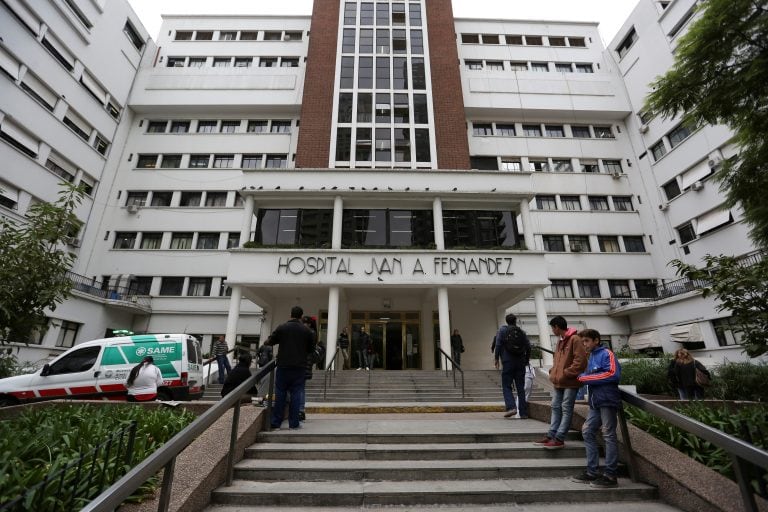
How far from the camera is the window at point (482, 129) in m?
29.0

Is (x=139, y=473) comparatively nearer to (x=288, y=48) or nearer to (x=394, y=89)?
(x=394, y=89)

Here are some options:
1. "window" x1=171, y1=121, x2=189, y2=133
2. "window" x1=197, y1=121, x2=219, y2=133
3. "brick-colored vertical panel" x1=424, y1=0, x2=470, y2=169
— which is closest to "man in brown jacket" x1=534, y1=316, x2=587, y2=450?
"brick-colored vertical panel" x1=424, y1=0, x2=470, y2=169

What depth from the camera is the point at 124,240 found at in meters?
25.3

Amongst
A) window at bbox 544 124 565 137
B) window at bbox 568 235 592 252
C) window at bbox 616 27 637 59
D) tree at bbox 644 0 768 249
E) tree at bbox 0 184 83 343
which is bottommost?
tree at bbox 0 184 83 343

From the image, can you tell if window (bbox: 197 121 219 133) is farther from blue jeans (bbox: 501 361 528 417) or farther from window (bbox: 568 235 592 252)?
blue jeans (bbox: 501 361 528 417)

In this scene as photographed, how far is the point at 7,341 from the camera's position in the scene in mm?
6156

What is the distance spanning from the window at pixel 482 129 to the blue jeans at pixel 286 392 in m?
27.0

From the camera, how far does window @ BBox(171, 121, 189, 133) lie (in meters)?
28.8

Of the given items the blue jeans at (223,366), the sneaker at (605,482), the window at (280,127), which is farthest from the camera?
the window at (280,127)

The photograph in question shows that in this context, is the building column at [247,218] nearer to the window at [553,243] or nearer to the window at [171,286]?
the window at [171,286]

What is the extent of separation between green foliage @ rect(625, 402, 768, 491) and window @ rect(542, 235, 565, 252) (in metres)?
21.2

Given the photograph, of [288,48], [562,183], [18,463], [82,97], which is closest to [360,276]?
[18,463]

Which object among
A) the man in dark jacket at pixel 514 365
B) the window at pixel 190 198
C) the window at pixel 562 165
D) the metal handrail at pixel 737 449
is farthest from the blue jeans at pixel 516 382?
the window at pixel 190 198

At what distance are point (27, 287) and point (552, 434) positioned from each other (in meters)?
8.05
